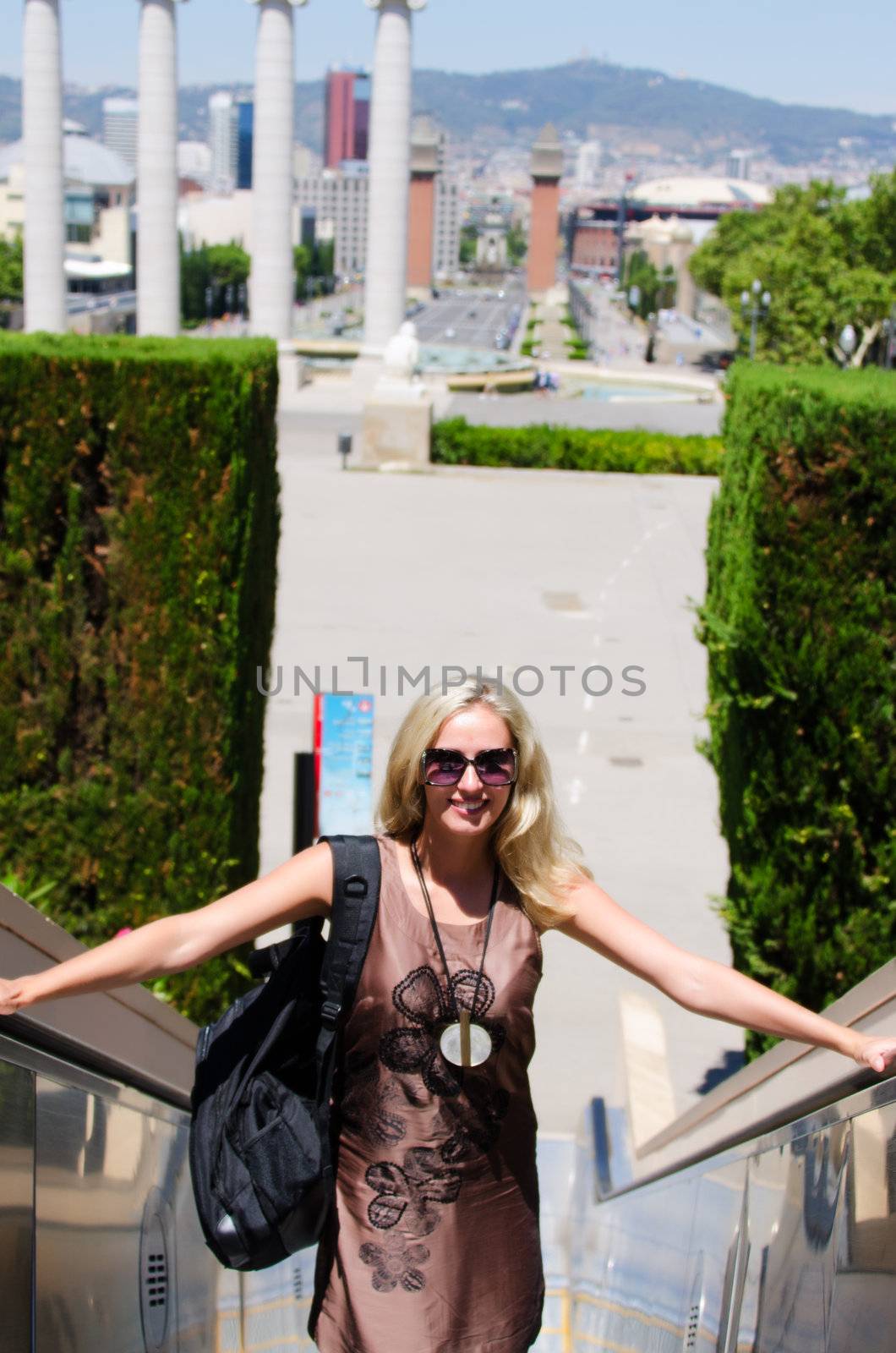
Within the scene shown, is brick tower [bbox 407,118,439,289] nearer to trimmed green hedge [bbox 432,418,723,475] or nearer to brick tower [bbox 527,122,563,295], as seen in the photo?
brick tower [bbox 527,122,563,295]

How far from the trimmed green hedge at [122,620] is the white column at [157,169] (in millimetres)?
34431

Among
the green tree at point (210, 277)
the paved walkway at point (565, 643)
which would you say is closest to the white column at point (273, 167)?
the paved walkway at point (565, 643)

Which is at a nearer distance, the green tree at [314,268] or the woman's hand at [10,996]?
the woman's hand at [10,996]

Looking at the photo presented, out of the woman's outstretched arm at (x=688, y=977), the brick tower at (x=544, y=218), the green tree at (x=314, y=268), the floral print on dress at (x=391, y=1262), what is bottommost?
the floral print on dress at (x=391, y=1262)

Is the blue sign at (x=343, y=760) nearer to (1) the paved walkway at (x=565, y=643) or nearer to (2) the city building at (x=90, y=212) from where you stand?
(1) the paved walkway at (x=565, y=643)

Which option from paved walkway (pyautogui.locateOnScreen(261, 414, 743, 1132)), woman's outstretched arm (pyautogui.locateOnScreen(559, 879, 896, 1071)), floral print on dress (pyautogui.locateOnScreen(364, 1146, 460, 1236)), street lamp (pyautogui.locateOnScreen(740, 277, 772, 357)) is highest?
street lamp (pyautogui.locateOnScreen(740, 277, 772, 357))

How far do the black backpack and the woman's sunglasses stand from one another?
19 cm

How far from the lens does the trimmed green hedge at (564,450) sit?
3164 cm

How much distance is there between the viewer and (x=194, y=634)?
7453mm

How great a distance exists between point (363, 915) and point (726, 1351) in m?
1.36

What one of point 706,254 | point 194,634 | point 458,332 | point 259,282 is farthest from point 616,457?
point 458,332

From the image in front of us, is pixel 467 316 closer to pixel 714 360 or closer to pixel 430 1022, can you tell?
pixel 714 360

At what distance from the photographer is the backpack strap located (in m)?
2.83

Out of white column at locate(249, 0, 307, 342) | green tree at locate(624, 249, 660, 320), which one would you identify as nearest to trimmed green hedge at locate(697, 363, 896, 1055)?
white column at locate(249, 0, 307, 342)
